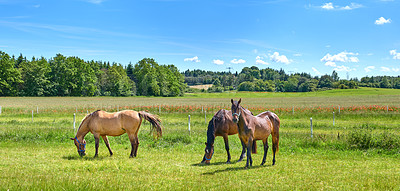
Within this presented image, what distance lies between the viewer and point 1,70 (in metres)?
81.6

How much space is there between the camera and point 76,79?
310ft

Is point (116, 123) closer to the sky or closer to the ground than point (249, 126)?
closer to the ground

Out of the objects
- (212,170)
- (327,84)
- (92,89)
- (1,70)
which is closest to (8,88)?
(1,70)

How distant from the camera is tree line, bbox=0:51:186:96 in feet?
278

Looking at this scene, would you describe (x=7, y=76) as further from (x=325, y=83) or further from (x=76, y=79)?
(x=325, y=83)

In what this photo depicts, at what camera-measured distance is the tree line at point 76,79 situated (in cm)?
8462

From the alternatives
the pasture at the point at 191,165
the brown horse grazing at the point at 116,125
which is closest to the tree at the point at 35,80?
the pasture at the point at 191,165

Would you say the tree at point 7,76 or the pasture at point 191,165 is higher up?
the tree at point 7,76

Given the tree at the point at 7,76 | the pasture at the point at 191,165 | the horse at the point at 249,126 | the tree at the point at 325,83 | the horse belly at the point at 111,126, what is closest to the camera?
the pasture at the point at 191,165

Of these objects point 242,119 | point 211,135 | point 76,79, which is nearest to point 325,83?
point 76,79

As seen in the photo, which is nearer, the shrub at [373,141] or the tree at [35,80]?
the shrub at [373,141]

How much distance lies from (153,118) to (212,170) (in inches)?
156

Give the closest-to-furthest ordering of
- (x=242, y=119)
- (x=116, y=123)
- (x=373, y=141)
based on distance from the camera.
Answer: (x=242, y=119) < (x=116, y=123) < (x=373, y=141)

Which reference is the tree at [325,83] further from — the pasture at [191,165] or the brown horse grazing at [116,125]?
the brown horse grazing at [116,125]
